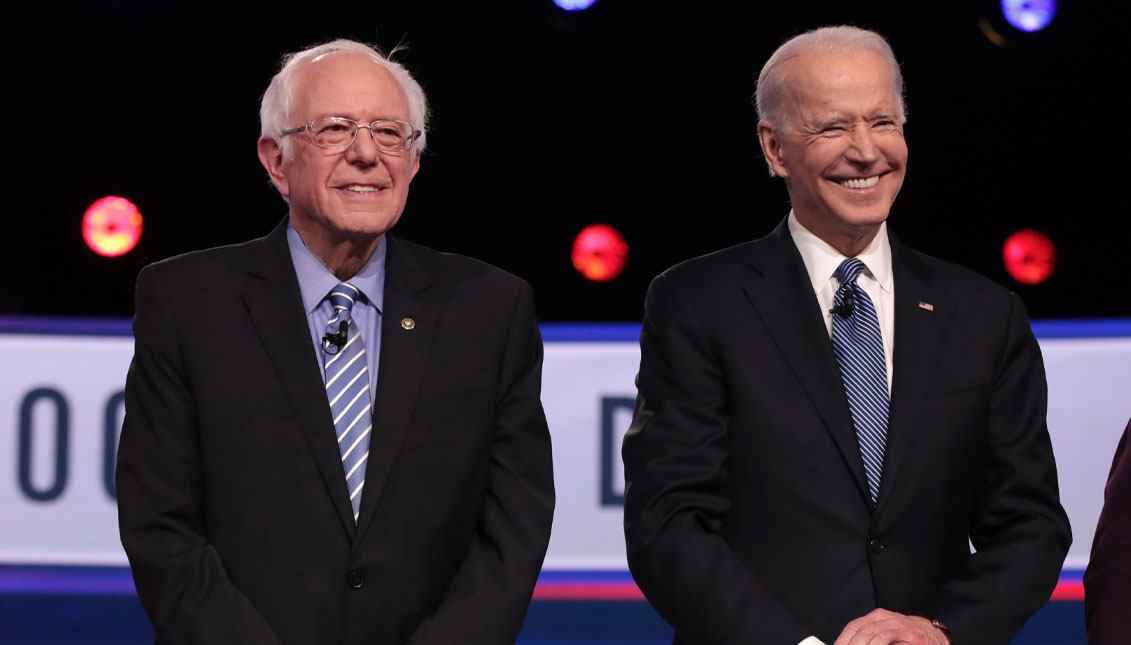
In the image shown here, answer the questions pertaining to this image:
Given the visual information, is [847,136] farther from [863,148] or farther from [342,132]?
[342,132]

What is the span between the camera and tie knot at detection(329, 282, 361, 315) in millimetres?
2334

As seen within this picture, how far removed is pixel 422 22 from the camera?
15.1ft

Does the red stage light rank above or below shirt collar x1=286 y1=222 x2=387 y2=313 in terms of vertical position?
below

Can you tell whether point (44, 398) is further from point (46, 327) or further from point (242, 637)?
point (242, 637)

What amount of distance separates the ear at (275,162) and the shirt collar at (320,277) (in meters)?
0.08

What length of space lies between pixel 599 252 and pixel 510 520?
101 inches

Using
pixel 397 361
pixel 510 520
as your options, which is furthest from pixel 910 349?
pixel 397 361

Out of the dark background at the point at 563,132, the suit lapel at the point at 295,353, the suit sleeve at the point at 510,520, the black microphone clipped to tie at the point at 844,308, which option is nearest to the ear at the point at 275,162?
the suit lapel at the point at 295,353

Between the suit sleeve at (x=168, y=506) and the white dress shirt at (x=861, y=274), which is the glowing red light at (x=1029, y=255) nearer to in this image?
the white dress shirt at (x=861, y=274)

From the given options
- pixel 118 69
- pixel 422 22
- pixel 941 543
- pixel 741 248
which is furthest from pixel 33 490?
pixel 941 543

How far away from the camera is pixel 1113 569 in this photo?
2.02 metres

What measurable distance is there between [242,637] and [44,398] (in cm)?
203

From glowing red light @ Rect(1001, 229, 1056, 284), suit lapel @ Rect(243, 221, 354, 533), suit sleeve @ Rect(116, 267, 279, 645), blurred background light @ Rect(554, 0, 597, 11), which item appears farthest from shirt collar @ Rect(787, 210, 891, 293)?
glowing red light @ Rect(1001, 229, 1056, 284)

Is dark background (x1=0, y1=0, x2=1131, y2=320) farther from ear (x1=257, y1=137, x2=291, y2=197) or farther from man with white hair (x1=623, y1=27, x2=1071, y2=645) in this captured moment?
man with white hair (x1=623, y1=27, x2=1071, y2=645)
